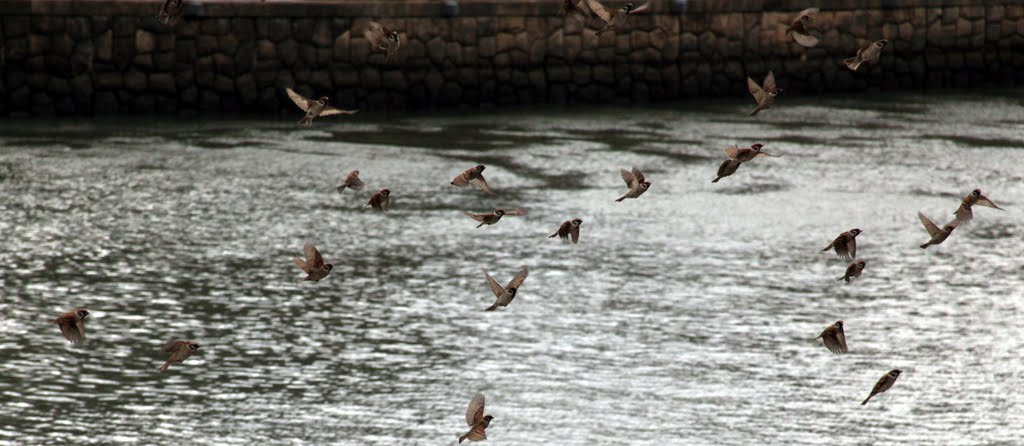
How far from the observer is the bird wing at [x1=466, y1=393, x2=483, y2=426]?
561 cm

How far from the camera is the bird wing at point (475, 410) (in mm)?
5609

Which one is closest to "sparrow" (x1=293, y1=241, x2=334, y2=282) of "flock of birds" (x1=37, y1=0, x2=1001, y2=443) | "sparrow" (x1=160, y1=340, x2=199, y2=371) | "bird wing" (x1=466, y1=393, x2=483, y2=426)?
"flock of birds" (x1=37, y1=0, x2=1001, y2=443)

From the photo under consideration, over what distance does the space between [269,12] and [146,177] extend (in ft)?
14.4

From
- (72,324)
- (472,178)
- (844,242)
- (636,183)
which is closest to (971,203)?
(844,242)

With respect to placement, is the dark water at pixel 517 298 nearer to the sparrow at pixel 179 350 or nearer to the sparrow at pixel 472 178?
the sparrow at pixel 179 350

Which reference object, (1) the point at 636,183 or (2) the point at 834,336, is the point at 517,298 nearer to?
(1) the point at 636,183

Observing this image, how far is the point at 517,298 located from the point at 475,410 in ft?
10.0

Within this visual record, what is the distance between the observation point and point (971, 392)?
23.1 ft

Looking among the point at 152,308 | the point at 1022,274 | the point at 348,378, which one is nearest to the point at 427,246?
the point at 152,308

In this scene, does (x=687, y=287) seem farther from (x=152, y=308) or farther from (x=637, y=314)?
(x=152, y=308)

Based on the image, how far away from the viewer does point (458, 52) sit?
1673 centimetres

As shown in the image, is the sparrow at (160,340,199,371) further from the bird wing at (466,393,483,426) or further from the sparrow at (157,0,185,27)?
the sparrow at (157,0,185,27)

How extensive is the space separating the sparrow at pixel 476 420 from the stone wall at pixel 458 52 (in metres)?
10.6

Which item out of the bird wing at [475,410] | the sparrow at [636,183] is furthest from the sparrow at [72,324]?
the sparrow at [636,183]
